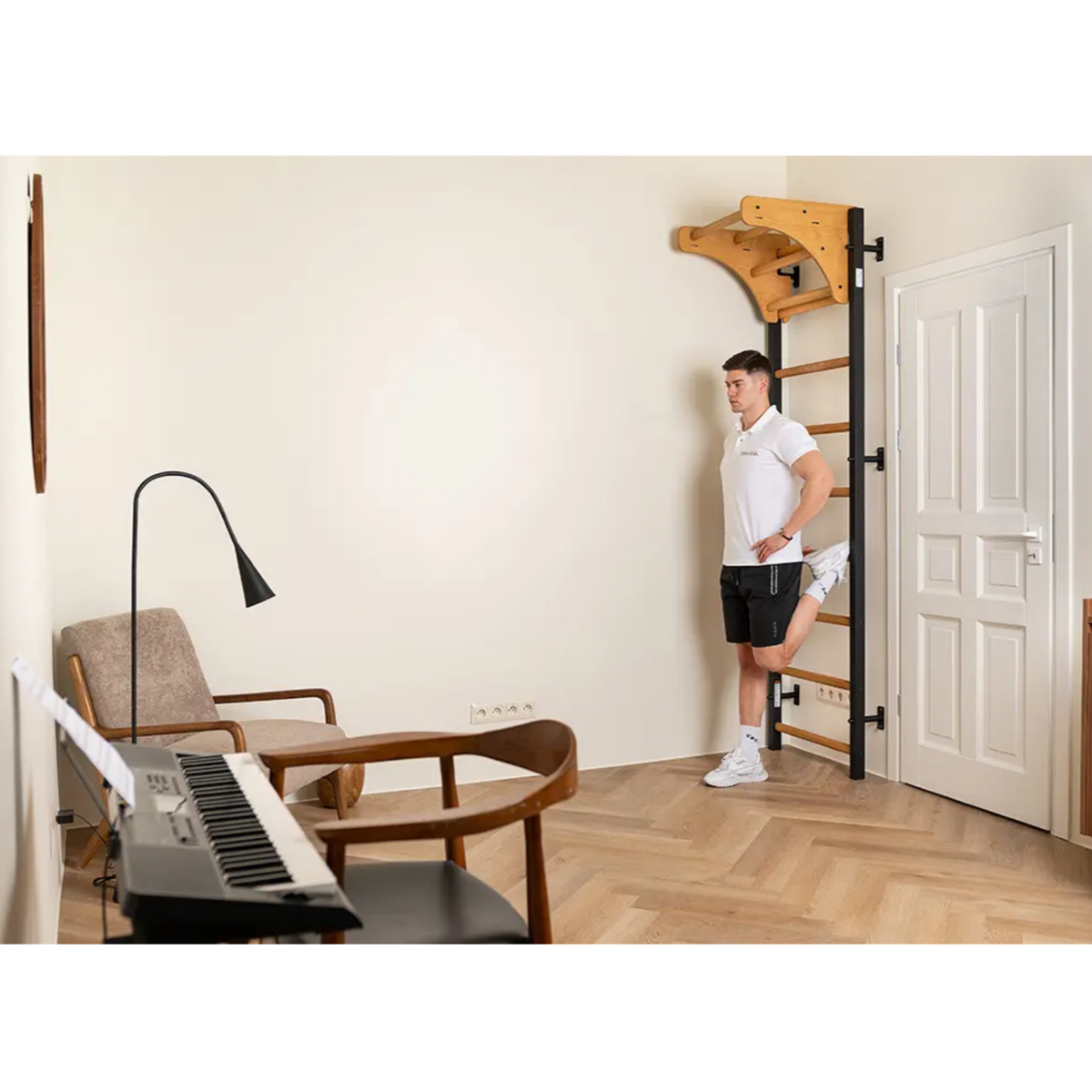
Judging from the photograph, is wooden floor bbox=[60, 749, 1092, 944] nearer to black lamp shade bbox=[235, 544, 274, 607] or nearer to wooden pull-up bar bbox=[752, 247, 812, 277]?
black lamp shade bbox=[235, 544, 274, 607]

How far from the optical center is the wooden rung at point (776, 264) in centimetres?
474

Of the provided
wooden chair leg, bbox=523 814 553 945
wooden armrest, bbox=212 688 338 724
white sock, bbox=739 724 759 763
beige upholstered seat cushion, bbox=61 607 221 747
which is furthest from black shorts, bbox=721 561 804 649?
wooden chair leg, bbox=523 814 553 945

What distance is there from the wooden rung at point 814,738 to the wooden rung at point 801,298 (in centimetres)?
184

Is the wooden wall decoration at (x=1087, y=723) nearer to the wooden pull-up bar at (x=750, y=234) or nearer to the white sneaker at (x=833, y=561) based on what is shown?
the white sneaker at (x=833, y=561)

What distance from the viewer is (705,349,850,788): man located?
438 cm

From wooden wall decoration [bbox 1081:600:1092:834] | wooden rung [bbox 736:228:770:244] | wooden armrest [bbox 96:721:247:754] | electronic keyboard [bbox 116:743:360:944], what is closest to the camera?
electronic keyboard [bbox 116:743:360:944]

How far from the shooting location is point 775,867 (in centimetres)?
340

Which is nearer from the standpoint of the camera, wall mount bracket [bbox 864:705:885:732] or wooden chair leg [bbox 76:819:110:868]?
wooden chair leg [bbox 76:819:110:868]

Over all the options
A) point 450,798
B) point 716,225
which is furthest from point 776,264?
point 450,798

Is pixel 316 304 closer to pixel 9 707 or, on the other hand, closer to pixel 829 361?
pixel 829 361

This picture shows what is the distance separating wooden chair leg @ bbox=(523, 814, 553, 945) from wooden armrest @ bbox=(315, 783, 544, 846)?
0.06 meters
